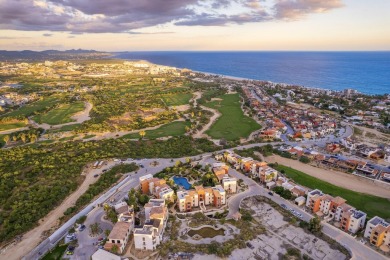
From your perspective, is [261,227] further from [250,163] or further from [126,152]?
[126,152]

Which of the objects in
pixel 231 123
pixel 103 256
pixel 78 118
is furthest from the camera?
pixel 78 118

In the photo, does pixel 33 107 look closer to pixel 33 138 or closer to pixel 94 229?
pixel 33 138

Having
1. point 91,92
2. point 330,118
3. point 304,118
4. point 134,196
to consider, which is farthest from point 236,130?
point 91,92

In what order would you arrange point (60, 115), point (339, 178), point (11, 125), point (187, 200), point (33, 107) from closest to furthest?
point (187, 200)
point (339, 178)
point (11, 125)
point (60, 115)
point (33, 107)

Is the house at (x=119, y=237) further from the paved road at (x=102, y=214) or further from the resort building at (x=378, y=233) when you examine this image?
the resort building at (x=378, y=233)

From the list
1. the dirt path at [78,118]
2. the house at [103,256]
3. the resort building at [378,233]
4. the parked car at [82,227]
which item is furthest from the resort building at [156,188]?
the dirt path at [78,118]

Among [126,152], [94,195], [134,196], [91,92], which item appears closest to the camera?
[134,196]

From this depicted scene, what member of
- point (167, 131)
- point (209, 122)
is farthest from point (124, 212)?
point (209, 122)

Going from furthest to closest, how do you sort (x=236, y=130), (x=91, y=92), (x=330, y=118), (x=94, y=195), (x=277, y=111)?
(x=91, y=92) → (x=277, y=111) → (x=330, y=118) → (x=236, y=130) → (x=94, y=195)
